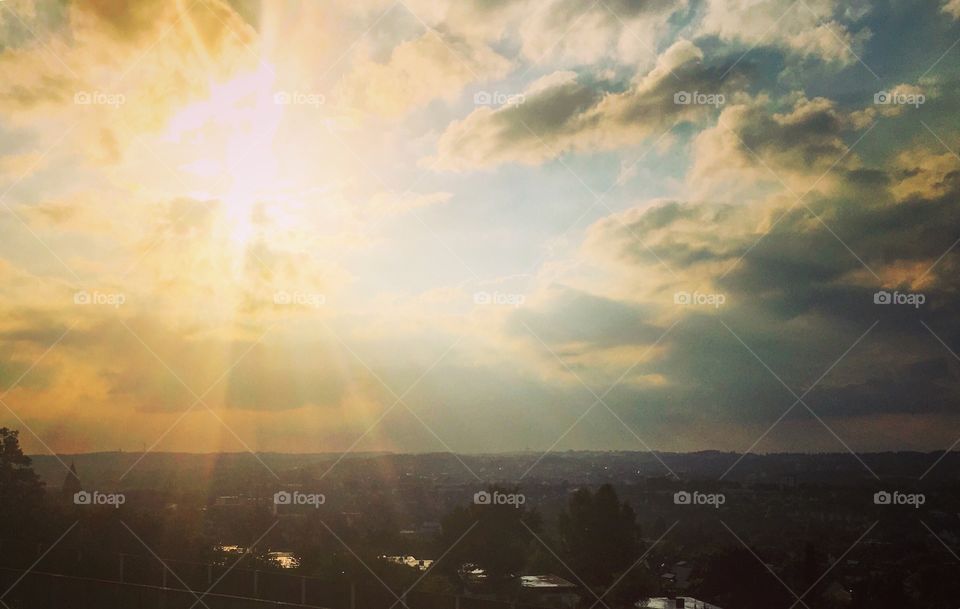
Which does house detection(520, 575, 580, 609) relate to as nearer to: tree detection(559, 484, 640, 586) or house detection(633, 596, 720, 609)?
tree detection(559, 484, 640, 586)

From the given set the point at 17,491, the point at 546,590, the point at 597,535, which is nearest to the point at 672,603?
the point at 546,590

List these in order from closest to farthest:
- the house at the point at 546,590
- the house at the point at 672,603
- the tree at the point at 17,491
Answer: the house at the point at 672,603 < the house at the point at 546,590 < the tree at the point at 17,491

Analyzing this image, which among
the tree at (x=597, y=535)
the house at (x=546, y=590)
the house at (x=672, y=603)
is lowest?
the house at (x=672, y=603)

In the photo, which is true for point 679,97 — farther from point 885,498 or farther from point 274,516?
point 274,516

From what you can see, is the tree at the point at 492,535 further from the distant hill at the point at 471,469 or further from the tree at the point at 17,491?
the tree at the point at 17,491

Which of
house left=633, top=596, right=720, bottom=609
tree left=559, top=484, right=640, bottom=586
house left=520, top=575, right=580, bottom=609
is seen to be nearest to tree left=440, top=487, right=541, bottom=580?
house left=520, top=575, right=580, bottom=609

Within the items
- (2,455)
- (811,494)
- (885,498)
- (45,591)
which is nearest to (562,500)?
(811,494)

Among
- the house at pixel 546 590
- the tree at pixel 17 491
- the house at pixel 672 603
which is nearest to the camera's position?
the house at pixel 672 603

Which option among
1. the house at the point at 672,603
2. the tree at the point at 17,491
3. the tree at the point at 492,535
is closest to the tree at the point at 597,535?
the tree at the point at 492,535

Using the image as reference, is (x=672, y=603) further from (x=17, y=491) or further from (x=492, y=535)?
(x=17, y=491)
